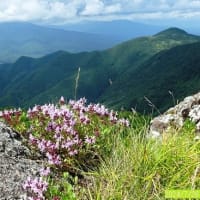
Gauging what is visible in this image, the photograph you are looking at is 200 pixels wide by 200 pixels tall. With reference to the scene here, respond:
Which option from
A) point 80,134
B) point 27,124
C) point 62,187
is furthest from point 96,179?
point 27,124

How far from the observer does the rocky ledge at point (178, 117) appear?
1087cm

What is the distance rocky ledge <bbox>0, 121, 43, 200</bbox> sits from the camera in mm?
6156

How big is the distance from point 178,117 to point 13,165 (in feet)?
18.4

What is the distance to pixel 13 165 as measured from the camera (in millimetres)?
6895

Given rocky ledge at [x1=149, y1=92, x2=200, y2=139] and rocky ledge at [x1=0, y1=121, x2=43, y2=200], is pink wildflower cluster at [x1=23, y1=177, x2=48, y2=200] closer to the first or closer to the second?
rocky ledge at [x1=0, y1=121, x2=43, y2=200]

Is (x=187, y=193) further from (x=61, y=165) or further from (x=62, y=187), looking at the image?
(x=61, y=165)

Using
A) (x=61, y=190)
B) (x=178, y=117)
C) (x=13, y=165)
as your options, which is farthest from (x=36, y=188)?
(x=178, y=117)

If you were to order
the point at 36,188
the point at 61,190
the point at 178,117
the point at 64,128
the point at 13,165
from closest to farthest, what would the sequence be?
the point at 36,188 < the point at 61,190 < the point at 13,165 < the point at 64,128 < the point at 178,117

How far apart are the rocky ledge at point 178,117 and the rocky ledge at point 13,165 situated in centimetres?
373

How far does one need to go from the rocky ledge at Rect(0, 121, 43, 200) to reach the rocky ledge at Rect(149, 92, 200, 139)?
3.73 metres

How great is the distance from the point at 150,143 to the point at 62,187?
4.98 ft

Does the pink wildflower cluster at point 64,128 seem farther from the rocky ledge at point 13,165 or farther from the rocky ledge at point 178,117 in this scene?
the rocky ledge at point 178,117

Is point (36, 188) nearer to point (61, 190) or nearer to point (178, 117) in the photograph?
point (61, 190)

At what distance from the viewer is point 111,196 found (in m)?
5.55
